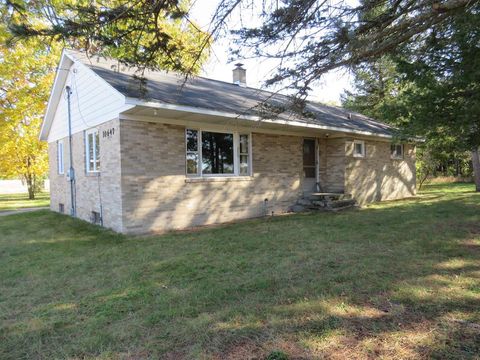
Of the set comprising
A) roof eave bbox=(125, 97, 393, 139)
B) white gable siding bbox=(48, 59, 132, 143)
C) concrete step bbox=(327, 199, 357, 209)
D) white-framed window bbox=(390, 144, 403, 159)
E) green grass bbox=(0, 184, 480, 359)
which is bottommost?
green grass bbox=(0, 184, 480, 359)

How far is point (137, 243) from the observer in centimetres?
724

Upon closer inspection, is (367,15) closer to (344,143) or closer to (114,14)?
(114,14)

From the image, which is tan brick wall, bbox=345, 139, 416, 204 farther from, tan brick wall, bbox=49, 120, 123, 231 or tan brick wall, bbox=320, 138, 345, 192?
tan brick wall, bbox=49, 120, 123, 231

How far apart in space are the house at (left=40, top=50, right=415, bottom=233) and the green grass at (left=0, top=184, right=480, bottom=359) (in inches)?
63.5

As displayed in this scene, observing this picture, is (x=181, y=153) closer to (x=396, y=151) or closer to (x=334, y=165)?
(x=334, y=165)

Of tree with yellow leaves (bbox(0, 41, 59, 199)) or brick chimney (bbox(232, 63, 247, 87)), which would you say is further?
tree with yellow leaves (bbox(0, 41, 59, 199))

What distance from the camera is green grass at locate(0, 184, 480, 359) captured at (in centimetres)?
292

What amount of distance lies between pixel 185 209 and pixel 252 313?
231 inches

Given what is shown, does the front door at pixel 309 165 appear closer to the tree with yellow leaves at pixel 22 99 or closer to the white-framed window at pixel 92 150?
the white-framed window at pixel 92 150

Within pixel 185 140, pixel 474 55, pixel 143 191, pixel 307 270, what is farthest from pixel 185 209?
pixel 474 55

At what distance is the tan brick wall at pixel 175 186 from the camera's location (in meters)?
8.16

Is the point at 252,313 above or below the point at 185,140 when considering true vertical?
below

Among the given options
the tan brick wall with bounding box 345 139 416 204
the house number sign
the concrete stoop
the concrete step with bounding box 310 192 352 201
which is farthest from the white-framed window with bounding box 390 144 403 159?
the house number sign

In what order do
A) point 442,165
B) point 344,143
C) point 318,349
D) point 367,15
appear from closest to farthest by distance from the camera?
point 318,349 → point 367,15 → point 344,143 → point 442,165
